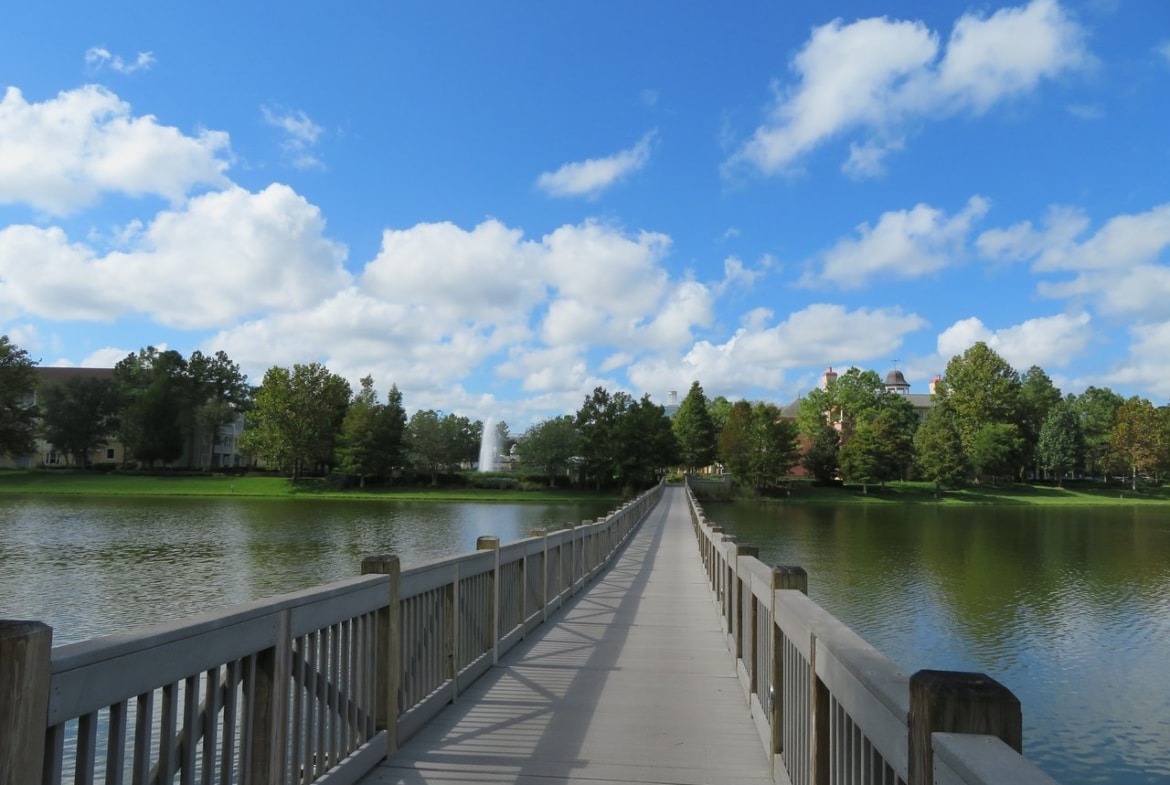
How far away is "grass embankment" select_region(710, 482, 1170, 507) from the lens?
211 feet

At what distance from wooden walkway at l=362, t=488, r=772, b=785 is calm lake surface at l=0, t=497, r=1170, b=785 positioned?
158 cm

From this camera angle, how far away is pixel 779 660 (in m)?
4.24

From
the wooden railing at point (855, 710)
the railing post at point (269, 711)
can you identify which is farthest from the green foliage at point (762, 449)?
the railing post at point (269, 711)

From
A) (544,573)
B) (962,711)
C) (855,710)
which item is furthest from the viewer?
(544,573)

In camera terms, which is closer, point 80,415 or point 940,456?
point 940,456

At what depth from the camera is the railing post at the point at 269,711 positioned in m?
3.00

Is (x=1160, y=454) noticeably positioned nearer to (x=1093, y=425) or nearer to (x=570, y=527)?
(x=1093, y=425)

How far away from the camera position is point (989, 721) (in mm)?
1756

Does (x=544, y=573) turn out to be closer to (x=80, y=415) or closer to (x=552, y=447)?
(x=552, y=447)

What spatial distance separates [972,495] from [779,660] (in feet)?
233

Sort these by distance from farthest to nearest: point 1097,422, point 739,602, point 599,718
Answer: point 1097,422, point 739,602, point 599,718

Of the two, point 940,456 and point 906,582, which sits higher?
point 940,456

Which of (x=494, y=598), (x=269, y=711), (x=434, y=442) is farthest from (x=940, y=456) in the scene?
(x=269, y=711)

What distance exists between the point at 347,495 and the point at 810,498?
37115mm
